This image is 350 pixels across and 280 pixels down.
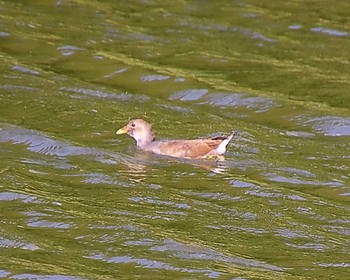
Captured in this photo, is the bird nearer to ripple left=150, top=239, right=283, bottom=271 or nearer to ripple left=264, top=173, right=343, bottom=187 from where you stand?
ripple left=264, top=173, right=343, bottom=187

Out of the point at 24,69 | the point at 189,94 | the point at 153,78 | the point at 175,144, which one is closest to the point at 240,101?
the point at 189,94

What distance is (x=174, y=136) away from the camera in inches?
508

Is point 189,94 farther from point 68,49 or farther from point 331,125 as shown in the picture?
point 68,49

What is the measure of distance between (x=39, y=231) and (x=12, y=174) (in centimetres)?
148

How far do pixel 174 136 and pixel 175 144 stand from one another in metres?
0.72

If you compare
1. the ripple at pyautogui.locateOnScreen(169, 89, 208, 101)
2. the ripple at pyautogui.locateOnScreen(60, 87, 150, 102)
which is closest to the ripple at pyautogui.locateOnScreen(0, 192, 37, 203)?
the ripple at pyautogui.locateOnScreen(60, 87, 150, 102)

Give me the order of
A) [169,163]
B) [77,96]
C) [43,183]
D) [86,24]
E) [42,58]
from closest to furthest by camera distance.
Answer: [43,183] → [169,163] → [77,96] → [42,58] → [86,24]

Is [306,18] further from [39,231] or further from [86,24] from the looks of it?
[39,231]

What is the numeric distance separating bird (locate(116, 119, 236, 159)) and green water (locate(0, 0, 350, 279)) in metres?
0.13

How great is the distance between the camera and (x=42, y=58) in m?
15.1

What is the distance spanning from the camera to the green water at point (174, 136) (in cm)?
928

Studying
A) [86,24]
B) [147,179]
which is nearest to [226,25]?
[86,24]

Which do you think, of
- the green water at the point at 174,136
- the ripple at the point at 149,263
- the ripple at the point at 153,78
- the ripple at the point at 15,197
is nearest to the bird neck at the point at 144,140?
the green water at the point at 174,136

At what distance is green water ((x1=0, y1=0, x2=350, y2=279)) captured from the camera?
30.5 ft
